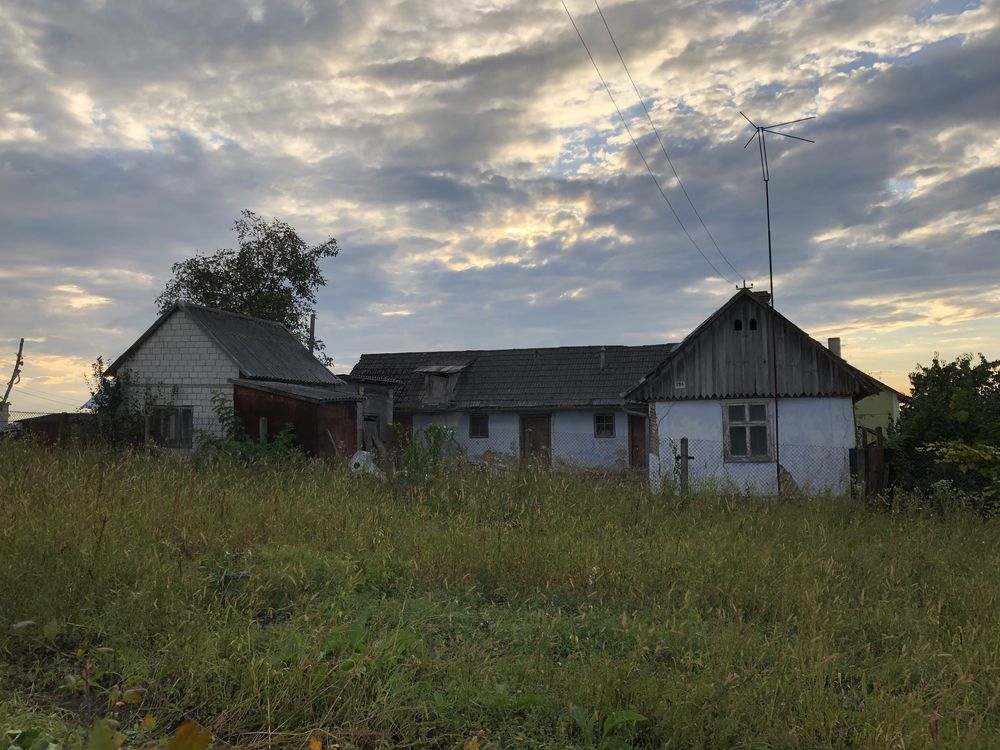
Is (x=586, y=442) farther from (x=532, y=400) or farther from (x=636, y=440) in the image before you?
(x=532, y=400)

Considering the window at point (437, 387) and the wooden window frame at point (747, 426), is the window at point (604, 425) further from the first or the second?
the wooden window frame at point (747, 426)

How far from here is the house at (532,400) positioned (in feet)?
91.1

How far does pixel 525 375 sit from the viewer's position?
30.3 meters

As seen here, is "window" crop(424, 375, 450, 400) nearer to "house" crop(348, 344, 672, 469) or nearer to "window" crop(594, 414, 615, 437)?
"house" crop(348, 344, 672, 469)

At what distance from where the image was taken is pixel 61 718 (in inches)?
137

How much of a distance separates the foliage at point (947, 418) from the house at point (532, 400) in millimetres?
12783

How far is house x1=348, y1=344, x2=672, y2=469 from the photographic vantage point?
2778 cm

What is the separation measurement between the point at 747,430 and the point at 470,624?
13.7 metres

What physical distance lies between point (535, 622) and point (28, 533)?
365 cm

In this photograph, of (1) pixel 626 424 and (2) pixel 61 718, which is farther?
(1) pixel 626 424

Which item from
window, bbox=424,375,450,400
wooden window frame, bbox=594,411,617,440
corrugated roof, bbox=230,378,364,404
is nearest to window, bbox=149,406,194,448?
corrugated roof, bbox=230,378,364,404

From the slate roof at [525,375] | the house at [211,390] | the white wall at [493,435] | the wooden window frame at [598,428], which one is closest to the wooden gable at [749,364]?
the house at [211,390]

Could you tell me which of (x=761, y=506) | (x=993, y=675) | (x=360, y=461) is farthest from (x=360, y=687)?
(x=360, y=461)

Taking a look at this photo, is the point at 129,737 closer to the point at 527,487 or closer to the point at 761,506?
the point at 527,487
